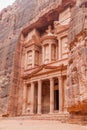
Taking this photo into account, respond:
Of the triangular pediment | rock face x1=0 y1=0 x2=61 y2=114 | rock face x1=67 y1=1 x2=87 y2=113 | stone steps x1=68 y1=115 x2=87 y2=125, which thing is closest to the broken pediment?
rock face x1=0 y1=0 x2=61 y2=114

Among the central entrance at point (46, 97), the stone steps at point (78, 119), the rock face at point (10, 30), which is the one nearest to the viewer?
the stone steps at point (78, 119)

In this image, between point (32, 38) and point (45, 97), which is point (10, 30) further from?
point (45, 97)

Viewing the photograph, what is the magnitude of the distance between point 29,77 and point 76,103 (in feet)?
41.4

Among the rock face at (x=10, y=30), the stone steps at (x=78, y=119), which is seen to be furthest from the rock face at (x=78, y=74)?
the rock face at (x=10, y=30)

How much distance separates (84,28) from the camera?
457 inches

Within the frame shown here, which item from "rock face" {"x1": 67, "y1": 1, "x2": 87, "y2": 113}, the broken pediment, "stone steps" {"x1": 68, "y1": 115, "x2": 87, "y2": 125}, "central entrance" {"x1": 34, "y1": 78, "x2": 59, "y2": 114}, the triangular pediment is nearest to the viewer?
"rock face" {"x1": 67, "y1": 1, "x2": 87, "y2": 113}

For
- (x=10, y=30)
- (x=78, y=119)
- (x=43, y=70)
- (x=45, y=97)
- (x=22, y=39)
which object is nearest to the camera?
(x=78, y=119)

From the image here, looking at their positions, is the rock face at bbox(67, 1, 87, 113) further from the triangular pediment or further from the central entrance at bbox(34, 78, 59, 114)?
the central entrance at bbox(34, 78, 59, 114)

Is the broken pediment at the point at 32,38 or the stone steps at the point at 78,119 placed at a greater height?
the broken pediment at the point at 32,38

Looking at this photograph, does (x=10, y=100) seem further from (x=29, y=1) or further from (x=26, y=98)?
(x=29, y=1)

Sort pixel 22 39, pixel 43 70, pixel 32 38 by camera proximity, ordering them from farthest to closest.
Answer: pixel 22 39
pixel 32 38
pixel 43 70

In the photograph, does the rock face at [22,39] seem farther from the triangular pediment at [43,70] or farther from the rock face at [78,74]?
the triangular pediment at [43,70]

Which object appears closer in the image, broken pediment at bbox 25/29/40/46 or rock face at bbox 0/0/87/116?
rock face at bbox 0/0/87/116

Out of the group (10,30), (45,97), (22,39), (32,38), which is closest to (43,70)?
(45,97)
